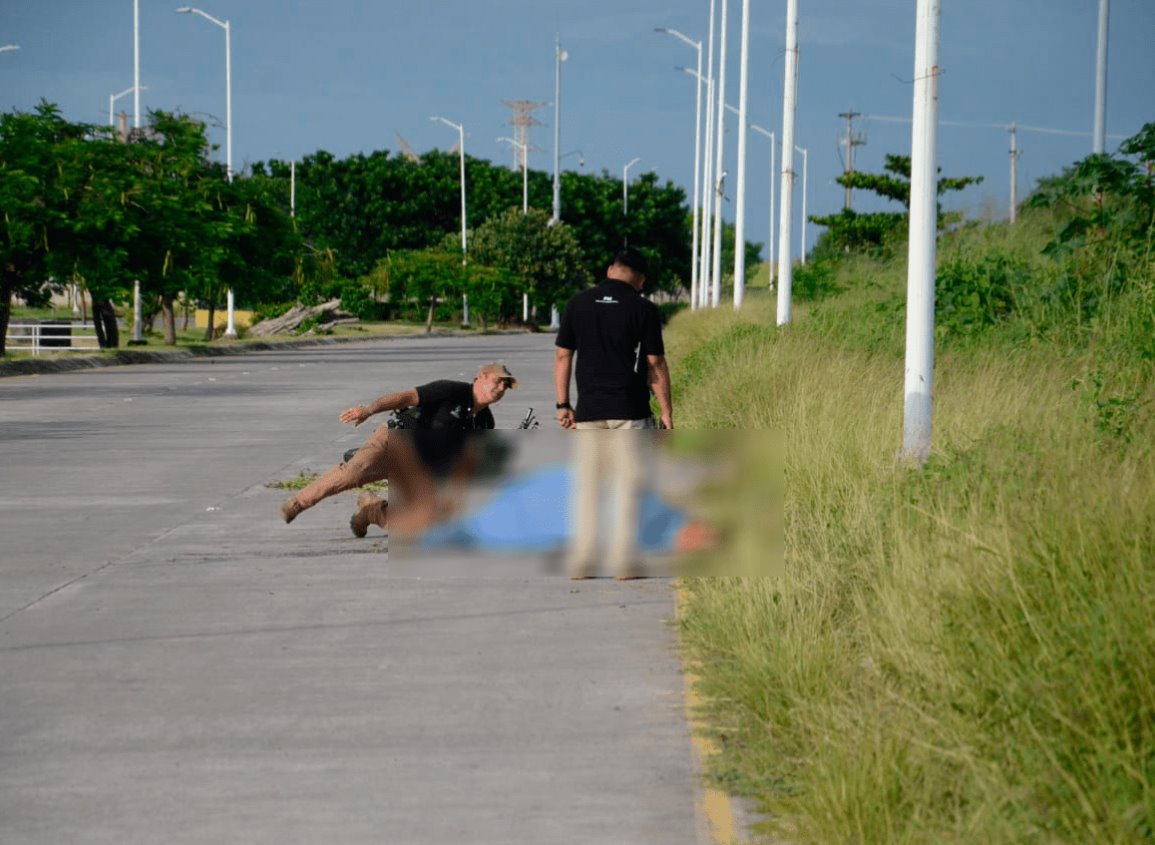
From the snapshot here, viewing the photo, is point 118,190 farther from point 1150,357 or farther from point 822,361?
point 1150,357

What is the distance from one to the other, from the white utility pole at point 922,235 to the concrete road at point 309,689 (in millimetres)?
2083

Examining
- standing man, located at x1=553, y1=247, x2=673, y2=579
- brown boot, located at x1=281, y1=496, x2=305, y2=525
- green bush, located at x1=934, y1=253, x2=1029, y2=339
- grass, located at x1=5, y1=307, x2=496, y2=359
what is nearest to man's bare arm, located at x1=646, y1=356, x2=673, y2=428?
standing man, located at x1=553, y1=247, x2=673, y2=579

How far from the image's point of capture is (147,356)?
49.8 metres

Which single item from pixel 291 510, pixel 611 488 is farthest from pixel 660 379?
pixel 291 510

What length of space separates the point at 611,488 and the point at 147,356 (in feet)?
133

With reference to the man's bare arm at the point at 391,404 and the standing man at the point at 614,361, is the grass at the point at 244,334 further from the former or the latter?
the standing man at the point at 614,361

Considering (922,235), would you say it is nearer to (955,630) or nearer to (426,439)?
(426,439)

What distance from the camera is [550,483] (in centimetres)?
1088

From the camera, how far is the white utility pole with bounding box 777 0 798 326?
30500 millimetres

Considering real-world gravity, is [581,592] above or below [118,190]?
below

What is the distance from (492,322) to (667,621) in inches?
3943

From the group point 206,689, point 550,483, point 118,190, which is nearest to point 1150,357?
point 550,483

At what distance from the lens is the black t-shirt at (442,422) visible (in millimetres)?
11742

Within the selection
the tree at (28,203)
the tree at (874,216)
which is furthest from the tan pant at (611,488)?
the tree at (874,216)
